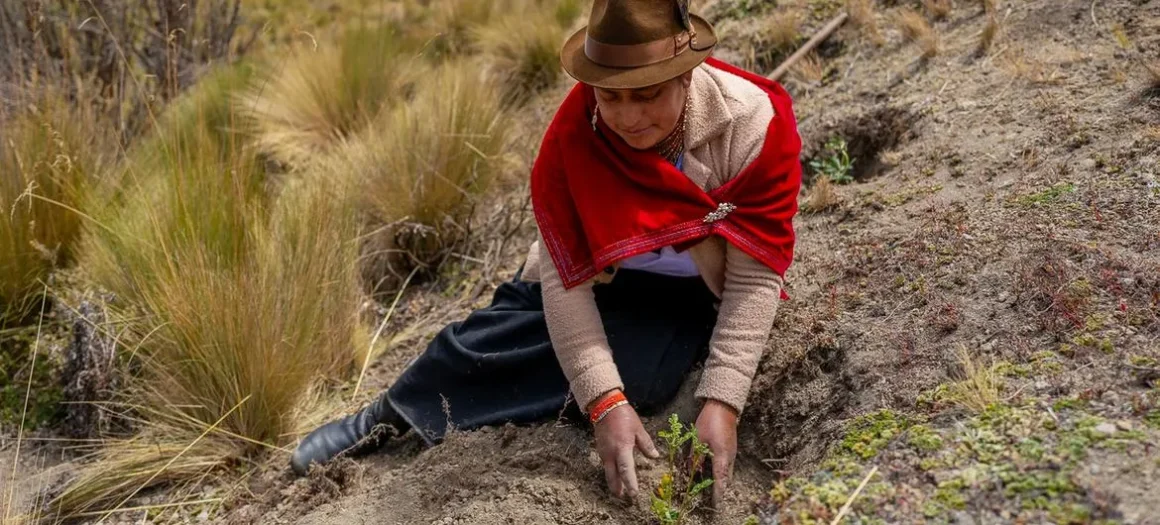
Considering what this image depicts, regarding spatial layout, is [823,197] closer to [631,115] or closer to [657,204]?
Result: [657,204]

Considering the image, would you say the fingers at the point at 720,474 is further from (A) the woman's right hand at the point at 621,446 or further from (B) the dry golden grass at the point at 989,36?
(B) the dry golden grass at the point at 989,36

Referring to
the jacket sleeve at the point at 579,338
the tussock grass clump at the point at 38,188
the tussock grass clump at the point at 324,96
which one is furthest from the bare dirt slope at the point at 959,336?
the tussock grass clump at the point at 324,96

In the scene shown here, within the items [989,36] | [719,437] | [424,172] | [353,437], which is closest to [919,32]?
[989,36]

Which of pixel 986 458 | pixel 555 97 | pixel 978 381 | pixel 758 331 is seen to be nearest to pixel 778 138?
pixel 758 331

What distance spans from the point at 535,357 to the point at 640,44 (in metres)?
0.90

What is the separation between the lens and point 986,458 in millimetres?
1856

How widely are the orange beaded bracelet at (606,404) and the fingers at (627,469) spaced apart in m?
0.09

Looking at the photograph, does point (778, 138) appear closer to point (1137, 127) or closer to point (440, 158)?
point (1137, 127)

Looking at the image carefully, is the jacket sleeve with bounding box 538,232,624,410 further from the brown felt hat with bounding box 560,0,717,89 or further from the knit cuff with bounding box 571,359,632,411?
the brown felt hat with bounding box 560,0,717,89

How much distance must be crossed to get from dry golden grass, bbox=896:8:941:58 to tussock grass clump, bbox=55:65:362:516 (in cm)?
220

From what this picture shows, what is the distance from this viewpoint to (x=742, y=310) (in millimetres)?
2314

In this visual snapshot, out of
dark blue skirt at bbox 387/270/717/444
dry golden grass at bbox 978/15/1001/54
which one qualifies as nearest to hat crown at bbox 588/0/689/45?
dark blue skirt at bbox 387/270/717/444

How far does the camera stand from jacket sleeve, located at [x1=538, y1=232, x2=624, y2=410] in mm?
2291

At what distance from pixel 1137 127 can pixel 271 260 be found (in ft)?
8.06
